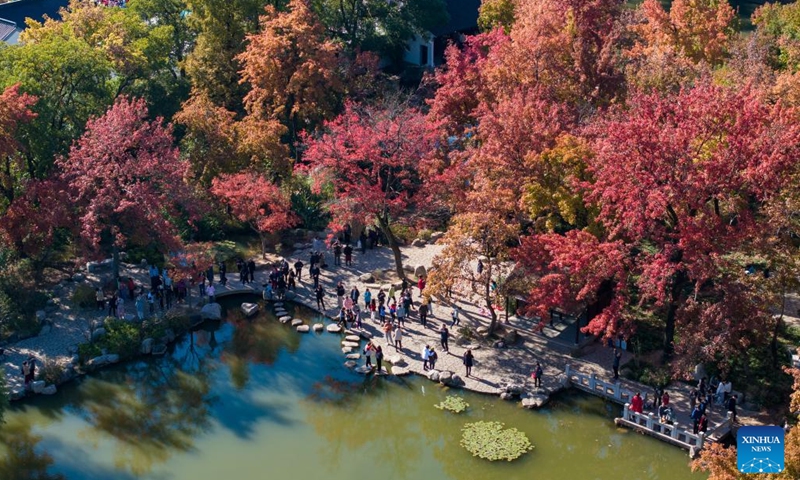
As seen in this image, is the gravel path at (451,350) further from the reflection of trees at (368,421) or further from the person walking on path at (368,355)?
the reflection of trees at (368,421)

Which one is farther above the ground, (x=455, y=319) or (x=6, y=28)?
(x=6, y=28)

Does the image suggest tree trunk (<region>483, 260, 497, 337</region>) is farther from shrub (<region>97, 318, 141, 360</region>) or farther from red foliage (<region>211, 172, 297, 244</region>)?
shrub (<region>97, 318, 141, 360</region>)

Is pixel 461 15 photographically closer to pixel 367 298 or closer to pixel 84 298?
pixel 367 298

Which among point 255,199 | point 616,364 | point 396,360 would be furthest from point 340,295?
point 616,364

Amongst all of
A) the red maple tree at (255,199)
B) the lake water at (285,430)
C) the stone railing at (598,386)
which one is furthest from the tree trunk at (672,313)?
the red maple tree at (255,199)

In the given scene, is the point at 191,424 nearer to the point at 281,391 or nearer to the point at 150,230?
the point at 281,391

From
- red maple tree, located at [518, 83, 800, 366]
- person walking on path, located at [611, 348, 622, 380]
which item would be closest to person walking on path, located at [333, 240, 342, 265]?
red maple tree, located at [518, 83, 800, 366]

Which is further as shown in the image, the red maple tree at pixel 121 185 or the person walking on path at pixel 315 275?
the person walking on path at pixel 315 275
